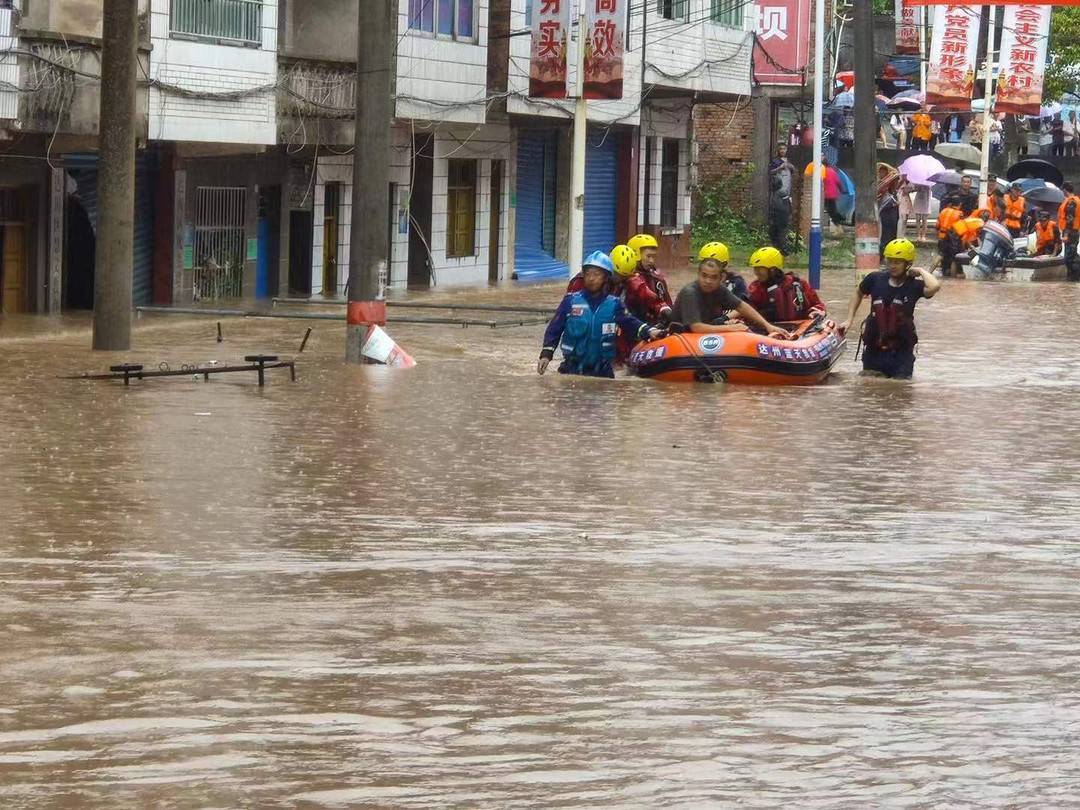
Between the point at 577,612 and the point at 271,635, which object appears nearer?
the point at 271,635

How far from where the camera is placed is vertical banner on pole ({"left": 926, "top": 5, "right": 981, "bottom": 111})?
5266cm

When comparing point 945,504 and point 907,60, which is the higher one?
point 907,60

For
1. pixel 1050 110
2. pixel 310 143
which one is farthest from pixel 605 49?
pixel 1050 110

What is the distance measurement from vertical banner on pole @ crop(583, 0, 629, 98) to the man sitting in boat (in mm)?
13243

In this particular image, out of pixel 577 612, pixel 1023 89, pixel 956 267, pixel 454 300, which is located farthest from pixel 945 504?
pixel 1023 89

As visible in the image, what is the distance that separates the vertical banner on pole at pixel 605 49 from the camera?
3556 cm

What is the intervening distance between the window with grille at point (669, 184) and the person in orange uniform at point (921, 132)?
16444 mm

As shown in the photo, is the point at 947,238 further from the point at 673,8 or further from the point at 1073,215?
the point at 673,8

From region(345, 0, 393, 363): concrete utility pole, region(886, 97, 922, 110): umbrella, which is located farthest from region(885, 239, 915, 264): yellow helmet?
region(886, 97, 922, 110): umbrella

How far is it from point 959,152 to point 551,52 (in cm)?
2696

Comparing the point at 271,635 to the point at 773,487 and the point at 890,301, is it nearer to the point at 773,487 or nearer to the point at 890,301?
the point at 773,487

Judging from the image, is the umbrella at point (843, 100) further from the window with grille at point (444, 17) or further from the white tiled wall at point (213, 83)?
the white tiled wall at point (213, 83)

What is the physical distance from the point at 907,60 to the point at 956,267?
31093 millimetres

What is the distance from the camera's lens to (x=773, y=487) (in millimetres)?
14266
